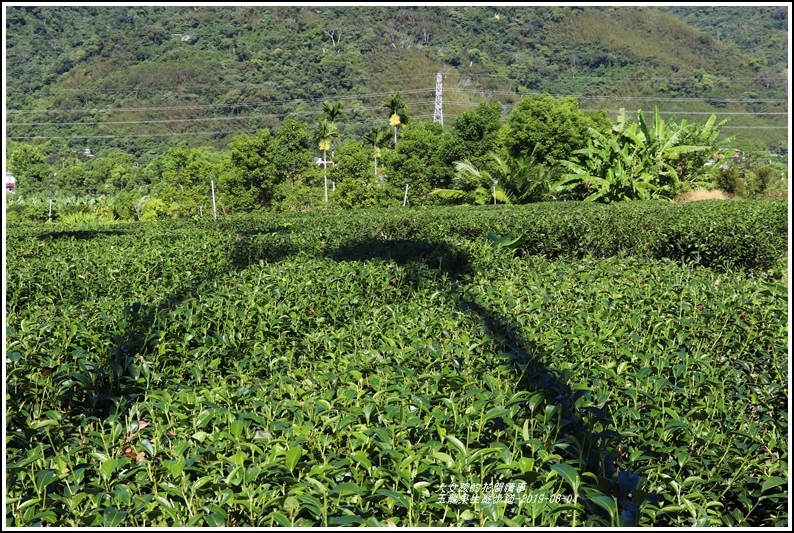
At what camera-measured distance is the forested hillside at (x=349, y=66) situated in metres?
75.4

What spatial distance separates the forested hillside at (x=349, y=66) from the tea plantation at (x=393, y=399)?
62.9 m

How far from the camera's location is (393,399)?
2.30m

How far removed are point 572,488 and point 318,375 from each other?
1286 millimetres

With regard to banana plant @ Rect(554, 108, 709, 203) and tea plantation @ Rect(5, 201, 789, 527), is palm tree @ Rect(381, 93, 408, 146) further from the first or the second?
tea plantation @ Rect(5, 201, 789, 527)

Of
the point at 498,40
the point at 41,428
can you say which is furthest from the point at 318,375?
the point at 498,40

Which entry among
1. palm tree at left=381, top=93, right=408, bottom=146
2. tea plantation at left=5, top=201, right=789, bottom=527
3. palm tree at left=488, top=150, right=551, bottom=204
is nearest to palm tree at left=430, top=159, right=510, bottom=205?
palm tree at left=488, top=150, right=551, bottom=204

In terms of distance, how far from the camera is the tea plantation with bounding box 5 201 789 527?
1818 millimetres

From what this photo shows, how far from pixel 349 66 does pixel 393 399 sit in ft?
317

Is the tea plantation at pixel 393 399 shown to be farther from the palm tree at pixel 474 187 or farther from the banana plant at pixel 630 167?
the palm tree at pixel 474 187

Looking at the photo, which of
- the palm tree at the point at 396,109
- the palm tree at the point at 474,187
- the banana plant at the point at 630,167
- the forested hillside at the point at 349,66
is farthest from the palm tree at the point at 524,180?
the forested hillside at the point at 349,66

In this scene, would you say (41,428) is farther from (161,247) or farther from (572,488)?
(161,247)

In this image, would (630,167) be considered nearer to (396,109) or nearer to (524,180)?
(524,180)

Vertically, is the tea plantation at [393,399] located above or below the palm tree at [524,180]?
above

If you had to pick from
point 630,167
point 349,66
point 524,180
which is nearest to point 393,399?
point 630,167
